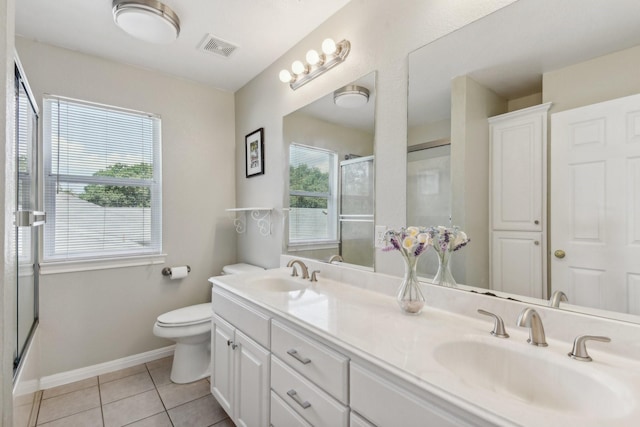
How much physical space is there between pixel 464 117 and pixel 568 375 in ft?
3.11

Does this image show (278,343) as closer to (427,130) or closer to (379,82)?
(427,130)

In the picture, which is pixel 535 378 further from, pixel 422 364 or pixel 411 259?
pixel 411 259

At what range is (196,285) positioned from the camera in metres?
2.75

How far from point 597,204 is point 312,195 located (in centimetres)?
147

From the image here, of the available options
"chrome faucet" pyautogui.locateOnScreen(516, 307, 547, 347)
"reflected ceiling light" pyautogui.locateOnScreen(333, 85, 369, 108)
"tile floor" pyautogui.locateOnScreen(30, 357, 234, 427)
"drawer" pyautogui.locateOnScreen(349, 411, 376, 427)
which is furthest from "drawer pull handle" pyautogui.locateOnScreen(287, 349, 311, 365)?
"reflected ceiling light" pyautogui.locateOnScreen(333, 85, 369, 108)

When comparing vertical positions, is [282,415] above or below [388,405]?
below

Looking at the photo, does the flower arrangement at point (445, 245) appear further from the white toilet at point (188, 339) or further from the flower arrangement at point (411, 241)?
the white toilet at point (188, 339)

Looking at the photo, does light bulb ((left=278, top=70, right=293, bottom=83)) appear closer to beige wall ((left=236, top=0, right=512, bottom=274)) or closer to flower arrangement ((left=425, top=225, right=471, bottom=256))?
beige wall ((left=236, top=0, right=512, bottom=274))

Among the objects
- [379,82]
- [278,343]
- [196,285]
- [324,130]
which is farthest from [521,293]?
[196,285]

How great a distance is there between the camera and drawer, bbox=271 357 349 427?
966 millimetres

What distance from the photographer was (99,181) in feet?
7.64

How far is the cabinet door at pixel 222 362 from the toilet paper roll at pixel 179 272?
0.92 metres

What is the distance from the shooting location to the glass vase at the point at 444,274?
4.17 feet

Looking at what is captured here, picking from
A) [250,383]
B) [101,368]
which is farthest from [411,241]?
[101,368]
